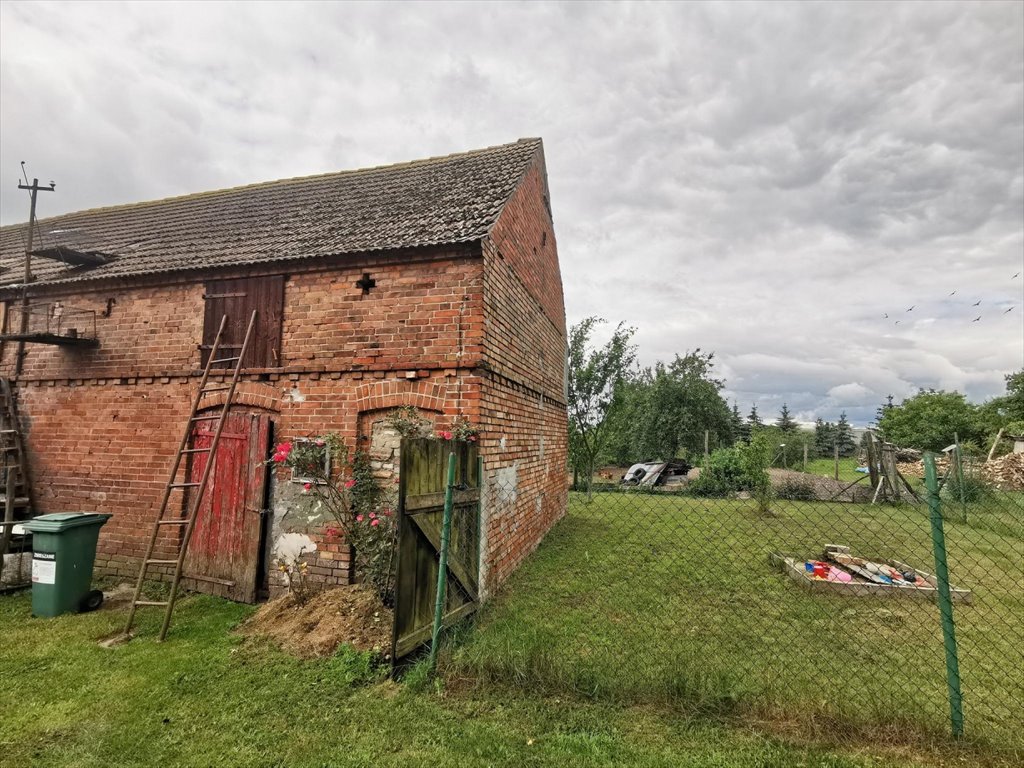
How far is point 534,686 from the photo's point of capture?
3.96 m

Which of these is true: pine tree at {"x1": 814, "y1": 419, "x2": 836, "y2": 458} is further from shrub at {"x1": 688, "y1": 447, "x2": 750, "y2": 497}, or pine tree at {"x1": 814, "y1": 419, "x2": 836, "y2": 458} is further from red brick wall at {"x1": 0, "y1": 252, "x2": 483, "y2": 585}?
red brick wall at {"x1": 0, "y1": 252, "x2": 483, "y2": 585}

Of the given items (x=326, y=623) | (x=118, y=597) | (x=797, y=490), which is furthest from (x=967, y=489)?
(x=118, y=597)

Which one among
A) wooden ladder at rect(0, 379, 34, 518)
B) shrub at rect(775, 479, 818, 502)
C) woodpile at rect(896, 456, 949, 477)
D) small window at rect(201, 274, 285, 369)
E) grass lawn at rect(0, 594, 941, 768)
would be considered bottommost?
grass lawn at rect(0, 594, 941, 768)

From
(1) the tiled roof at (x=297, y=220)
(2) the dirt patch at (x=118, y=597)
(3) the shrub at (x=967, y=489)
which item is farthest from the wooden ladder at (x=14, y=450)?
(3) the shrub at (x=967, y=489)

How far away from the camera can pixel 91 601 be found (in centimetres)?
615

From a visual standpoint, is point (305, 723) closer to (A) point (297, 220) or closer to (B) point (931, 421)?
(A) point (297, 220)

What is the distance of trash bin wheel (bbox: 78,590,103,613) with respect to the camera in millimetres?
6066

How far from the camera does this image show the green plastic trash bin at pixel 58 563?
5.83m

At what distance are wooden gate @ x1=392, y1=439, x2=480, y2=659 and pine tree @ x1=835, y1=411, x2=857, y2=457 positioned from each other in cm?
5697

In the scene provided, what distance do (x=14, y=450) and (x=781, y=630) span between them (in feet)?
38.2

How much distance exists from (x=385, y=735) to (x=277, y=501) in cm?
384

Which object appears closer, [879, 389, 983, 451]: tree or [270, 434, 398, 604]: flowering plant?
[270, 434, 398, 604]: flowering plant

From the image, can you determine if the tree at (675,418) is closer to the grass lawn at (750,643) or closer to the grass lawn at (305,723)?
the grass lawn at (750,643)

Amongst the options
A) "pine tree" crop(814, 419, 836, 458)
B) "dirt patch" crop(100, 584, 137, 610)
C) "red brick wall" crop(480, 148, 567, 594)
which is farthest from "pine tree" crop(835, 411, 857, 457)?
"dirt patch" crop(100, 584, 137, 610)
